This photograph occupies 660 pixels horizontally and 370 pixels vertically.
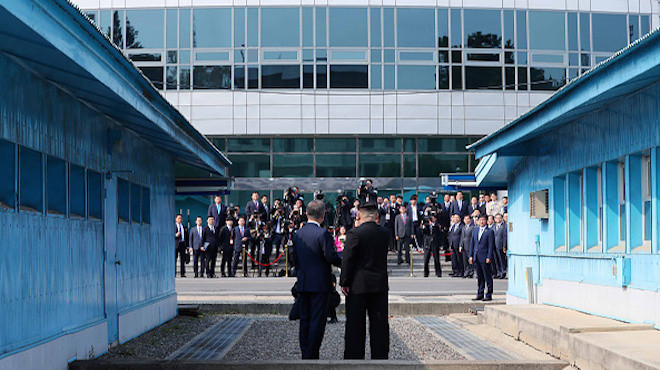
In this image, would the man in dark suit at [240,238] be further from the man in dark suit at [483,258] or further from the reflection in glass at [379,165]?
the man in dark suit at [483,258]

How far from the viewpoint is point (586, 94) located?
11.5 metres

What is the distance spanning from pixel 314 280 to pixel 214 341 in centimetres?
399

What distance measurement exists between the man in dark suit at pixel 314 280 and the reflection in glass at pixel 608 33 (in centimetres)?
3034

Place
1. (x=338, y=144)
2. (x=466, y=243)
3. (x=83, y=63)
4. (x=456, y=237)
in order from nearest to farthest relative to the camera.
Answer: (x=83, y=63) → (x=466, y=243) → (x=456, y=237) → (x=338, y=144)

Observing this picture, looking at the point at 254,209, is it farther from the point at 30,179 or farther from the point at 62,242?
the point at 30,179

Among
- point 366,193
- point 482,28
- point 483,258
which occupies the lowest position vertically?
point 483,258

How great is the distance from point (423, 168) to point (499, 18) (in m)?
6.47

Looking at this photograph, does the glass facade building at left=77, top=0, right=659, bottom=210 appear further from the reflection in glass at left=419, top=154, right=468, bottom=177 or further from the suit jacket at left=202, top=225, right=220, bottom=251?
the suit jacket at left=202, top=225, right=220, bottom=251

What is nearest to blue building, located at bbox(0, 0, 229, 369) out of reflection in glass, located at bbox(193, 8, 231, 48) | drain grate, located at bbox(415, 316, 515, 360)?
drain grate, located at bbox(415, 316, 515, 360)

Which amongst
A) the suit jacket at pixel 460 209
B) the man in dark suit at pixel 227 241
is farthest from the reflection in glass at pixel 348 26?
the man in dark suit at pixel 227 241

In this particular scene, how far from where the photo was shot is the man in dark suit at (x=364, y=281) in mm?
11195

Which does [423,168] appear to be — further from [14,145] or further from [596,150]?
[14,145]

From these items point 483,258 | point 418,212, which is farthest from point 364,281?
point 418,212

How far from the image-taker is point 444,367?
1082cm
